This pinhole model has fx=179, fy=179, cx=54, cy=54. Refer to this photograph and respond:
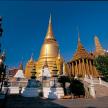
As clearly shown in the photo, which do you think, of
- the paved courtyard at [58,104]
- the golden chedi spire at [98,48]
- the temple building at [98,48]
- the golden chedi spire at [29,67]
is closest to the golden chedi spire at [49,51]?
the golden chedi spire at [29,67]

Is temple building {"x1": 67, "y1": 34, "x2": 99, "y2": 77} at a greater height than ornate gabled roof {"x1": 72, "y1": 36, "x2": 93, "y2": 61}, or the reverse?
ornate gabled roof {"x1": 72, "y1": 36, "x2": 93, "y2": 61}

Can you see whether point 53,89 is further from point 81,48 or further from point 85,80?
point 81,48

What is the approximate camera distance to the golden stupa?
46.7 metres

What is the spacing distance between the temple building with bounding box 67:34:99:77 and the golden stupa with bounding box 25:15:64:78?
11.5 feet

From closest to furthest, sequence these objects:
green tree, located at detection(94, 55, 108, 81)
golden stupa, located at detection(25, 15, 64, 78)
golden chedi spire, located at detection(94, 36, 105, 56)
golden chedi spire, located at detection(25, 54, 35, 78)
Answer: green tree, located at detection(94, 55, 108, 81) → golden stupa, located at detection(25, 15, 64, 78) → golden chedi spire, located at detection(25, 54, 35, 78) → golden chedi spire, located at detection(94, 36, 105, 56)

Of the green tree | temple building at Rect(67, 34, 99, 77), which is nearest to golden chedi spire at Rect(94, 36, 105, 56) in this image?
temple building at Rect(67, 34, 99, 77)

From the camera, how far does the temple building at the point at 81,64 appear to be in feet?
149

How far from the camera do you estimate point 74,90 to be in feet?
73.9

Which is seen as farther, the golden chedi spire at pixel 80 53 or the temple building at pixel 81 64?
the golden chedi spire at pixel 80 53

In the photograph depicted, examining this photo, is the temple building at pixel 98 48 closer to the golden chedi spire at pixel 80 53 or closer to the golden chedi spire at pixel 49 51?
the golden chedi spire at pixel 80 53

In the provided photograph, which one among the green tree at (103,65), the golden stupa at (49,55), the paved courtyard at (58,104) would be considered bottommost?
the paved courtyard at (58,104)

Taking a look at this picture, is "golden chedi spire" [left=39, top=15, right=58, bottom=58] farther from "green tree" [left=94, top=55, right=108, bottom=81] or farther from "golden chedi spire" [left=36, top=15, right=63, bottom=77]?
"green tree" [left=94, top=55, right=108, bottom=81]

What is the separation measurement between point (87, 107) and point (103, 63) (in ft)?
73.8

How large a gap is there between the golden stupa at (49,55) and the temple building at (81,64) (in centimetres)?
351
